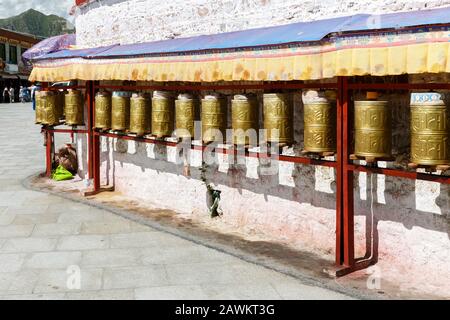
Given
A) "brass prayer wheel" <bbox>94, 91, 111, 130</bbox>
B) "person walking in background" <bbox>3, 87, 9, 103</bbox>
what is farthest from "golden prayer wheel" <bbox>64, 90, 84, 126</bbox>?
"person walking in background" <bbox>3, 87, 9, 103</bbox>

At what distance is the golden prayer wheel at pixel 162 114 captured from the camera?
264 inches

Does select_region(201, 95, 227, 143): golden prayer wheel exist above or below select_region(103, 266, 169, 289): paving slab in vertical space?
above

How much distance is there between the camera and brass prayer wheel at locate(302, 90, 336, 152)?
4715 mm

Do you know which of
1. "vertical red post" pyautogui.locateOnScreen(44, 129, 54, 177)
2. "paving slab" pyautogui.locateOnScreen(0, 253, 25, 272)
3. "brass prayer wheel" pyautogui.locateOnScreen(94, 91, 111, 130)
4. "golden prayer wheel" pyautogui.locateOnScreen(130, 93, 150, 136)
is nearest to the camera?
"paving slab" pyautogui.locateOnScreen(0, 253, 25, 272)

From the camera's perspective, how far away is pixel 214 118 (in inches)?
233

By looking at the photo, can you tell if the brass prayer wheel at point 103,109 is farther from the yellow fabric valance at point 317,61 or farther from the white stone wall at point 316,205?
the yellow fabric valance at point 317,61

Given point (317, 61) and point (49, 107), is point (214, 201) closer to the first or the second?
point (317, 61)

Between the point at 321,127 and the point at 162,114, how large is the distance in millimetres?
2617

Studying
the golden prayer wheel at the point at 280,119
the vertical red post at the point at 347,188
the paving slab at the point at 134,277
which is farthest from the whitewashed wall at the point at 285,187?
the paving slab at the point at 134,277

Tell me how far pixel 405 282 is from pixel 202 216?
9.97ft

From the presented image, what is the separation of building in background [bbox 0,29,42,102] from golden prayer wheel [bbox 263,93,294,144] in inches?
1595

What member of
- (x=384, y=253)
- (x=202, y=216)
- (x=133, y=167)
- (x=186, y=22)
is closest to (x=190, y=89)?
(x=186, y=22)

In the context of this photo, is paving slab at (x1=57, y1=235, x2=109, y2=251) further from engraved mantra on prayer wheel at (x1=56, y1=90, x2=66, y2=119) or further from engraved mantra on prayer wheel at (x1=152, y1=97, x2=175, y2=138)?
engraved mantra on prayer wheel at (x1=56, y1=90, x2=66, y2=119)
